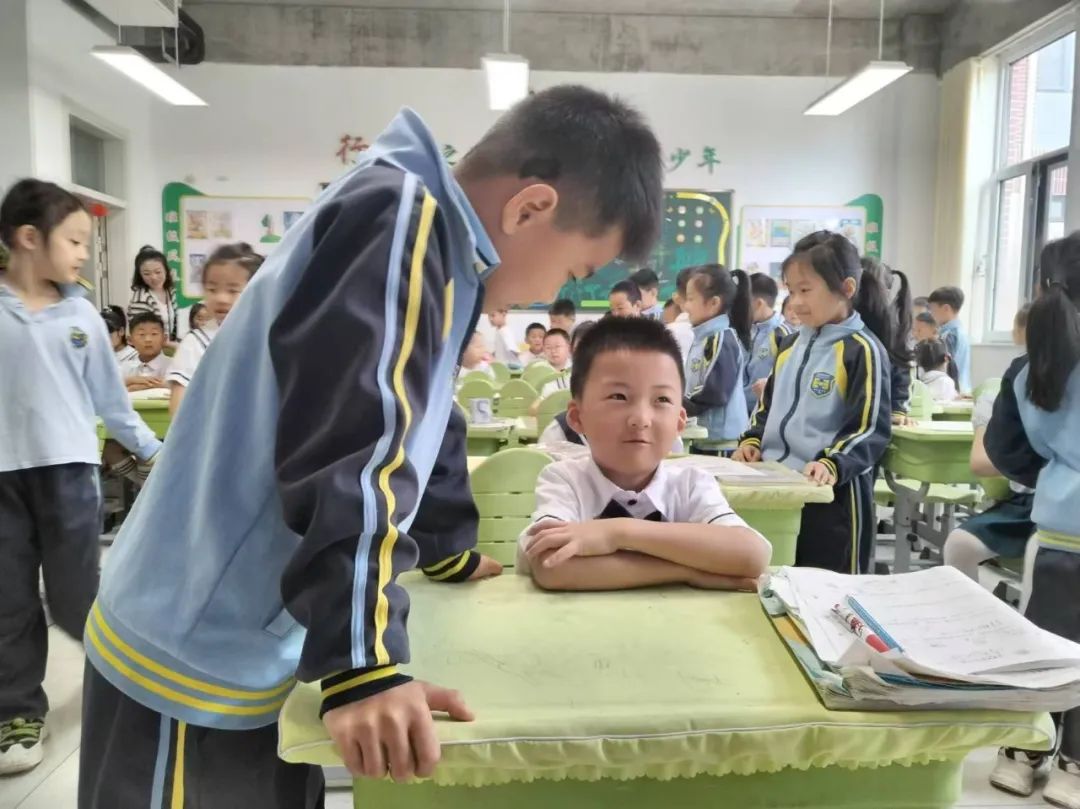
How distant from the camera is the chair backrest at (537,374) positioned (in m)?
4.79

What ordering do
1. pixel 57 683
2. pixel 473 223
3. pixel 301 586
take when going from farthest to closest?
1. pixel 57 683
2. pixel 473 223
3. pixel 301 586

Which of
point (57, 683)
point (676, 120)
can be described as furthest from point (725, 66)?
point (57, 683)

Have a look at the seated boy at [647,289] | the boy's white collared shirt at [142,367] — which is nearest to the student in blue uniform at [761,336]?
the seated boy at [647,289]

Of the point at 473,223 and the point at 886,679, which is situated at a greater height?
the point at 473,223

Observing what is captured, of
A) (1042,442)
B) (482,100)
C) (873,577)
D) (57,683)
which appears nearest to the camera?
(873,577)

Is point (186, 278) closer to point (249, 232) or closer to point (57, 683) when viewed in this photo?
point (249, 232)

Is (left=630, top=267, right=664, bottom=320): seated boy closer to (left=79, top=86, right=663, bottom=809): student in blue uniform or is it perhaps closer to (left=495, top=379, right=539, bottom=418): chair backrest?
(left=495, top=379, right=539, bottom=418): chair backrest

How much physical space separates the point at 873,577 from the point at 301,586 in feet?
2.17

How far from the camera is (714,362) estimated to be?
3.35 m

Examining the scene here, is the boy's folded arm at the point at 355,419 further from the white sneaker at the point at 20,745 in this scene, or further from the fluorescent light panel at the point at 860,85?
the fluorescent light panel at the point at 860,85

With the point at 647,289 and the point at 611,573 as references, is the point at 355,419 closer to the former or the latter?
the point at 611,573

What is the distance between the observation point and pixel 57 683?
2.36 meters

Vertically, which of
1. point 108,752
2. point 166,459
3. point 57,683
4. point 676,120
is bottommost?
point 57,683

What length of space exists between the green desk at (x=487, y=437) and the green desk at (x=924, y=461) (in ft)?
4.82
